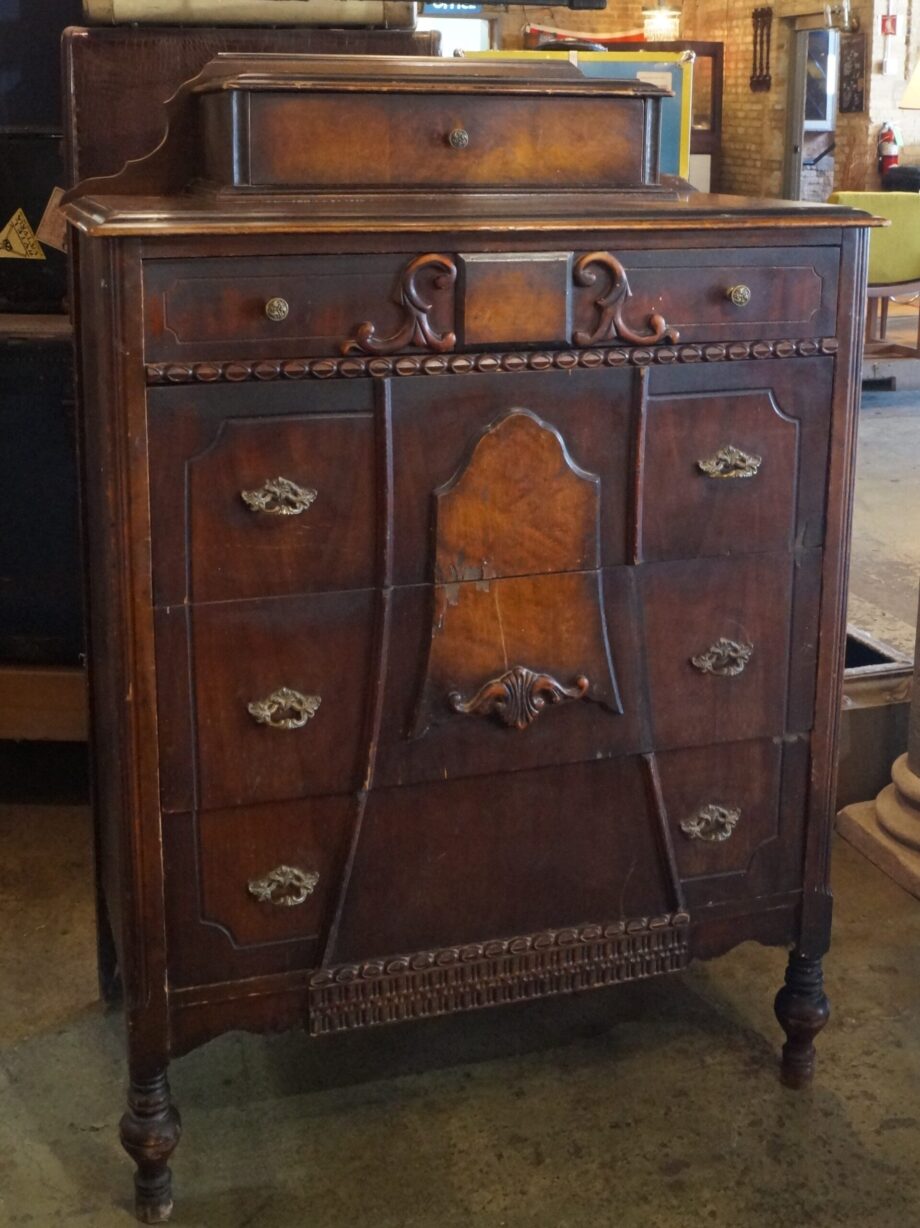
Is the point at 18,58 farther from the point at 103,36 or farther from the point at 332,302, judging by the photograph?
the point at 332,302

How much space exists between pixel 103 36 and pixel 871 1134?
1896mm

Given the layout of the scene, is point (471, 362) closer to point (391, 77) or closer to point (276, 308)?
point (276, 308)

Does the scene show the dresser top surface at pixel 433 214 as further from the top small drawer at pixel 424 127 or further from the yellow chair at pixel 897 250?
the yellow chair at pixel 897 250

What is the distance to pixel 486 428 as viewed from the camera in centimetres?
169

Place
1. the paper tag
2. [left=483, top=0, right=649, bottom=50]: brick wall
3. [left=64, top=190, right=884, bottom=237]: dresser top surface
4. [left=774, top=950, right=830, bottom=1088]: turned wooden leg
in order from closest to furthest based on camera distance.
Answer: [left=64, top=190, right=884, bottom=237]: dresser top surface, [left=774, top=950, right=830, bottom=1088]: turned wooden leg, the paper tag, [left=483, top=0, right=649, bottom=50]: brick wall

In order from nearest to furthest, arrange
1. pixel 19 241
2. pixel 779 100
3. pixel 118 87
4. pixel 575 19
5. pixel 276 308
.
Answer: pixel 276 308 < pixel 118 87 < pixel 19 241 < pixel 779 100 < pixel 575 19

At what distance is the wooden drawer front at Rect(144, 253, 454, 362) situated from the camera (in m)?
1.54

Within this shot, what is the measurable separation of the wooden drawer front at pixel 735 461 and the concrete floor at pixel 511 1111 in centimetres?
76

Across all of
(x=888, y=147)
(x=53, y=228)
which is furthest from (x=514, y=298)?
(x=888, y=147)

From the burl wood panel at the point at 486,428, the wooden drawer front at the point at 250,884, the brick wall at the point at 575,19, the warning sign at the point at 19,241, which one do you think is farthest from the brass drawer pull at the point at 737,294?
the brick wall at the point at 575,19

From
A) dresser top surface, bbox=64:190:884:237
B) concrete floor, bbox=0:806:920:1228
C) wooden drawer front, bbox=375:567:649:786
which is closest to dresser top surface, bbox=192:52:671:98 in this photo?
dresser top surface, bbox=64:190:884:237

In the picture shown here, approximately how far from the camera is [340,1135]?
1932 mm

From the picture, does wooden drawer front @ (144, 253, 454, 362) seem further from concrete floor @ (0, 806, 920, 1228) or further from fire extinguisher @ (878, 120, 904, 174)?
fire extinguisher @ (878, 120, 904, 174)

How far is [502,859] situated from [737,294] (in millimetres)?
748
